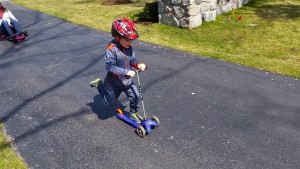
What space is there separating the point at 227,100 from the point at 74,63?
4317 millimetres

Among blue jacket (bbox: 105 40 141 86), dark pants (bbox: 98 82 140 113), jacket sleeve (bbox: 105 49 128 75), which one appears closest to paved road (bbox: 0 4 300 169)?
dark pants (bbox: 98 82 140 113)

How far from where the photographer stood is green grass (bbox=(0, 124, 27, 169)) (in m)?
4.64

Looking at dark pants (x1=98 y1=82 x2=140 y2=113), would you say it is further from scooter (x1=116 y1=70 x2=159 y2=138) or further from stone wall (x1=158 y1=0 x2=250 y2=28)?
stone wall (x1=158 y1=0 x2=250 y2=28)

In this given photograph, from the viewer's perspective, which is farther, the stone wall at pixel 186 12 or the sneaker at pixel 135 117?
the stone wall at pixel 186 12

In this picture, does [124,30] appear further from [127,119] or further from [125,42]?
[127,119]

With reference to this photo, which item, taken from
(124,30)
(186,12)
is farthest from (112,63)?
(186,12)

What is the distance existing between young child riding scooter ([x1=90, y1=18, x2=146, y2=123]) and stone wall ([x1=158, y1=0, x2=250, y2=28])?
6.37 meters

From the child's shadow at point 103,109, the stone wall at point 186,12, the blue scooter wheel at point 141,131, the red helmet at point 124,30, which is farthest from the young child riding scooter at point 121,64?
the stone wall at point 186,12

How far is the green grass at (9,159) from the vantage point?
464cm

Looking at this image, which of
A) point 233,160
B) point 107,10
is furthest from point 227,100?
point 107,10

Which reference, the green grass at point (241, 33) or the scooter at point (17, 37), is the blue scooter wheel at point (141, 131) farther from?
the scooter at point (17, 37)

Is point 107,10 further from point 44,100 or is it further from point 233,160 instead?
point 233,160

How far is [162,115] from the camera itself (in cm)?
595

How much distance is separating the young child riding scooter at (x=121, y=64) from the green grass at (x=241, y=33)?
3.86 m
